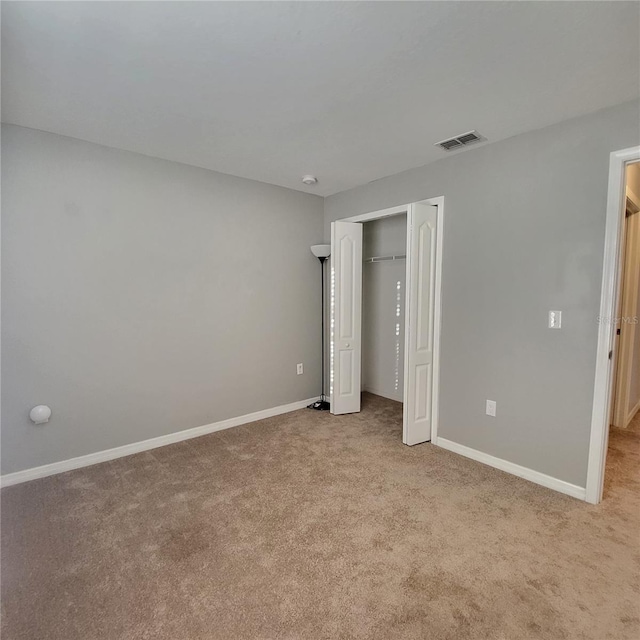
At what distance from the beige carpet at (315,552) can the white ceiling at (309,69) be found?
8.29ft

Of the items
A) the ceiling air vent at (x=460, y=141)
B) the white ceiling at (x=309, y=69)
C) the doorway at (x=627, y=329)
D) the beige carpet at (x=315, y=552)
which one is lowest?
the beige carpet at (x=315, y=552)

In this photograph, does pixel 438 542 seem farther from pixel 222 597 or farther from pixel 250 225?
pixel 250 225

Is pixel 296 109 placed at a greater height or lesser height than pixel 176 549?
greater

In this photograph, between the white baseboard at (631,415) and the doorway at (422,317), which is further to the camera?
the white baseboard at (631,415)

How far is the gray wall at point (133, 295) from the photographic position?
8.30 ft

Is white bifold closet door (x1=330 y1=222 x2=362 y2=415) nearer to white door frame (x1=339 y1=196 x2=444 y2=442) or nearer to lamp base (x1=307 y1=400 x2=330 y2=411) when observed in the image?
lamp base (x1=307 y1=400 x2=330 y2=411)

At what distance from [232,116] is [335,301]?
2057 millimetres

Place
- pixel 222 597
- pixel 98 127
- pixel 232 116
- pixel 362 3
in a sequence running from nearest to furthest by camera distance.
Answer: pixel 362 3
pixel 222 597
pixel 232 116
pixel 98 127

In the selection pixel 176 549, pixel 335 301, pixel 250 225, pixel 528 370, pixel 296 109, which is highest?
pixel 296 109

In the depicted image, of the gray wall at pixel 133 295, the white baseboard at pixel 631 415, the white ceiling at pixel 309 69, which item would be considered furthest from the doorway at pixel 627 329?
the gray wall at pixel 133 295

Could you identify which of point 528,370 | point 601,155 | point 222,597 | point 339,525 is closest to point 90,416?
point 222,597

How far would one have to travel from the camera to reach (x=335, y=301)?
3852 mm

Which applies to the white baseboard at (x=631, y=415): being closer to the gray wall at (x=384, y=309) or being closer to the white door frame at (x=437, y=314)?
the white door frame at (x=437, y=314)

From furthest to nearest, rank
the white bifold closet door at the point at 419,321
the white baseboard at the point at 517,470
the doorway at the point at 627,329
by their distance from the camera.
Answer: the doorway at the point at 627,329 → the white bifold closet door at the point at 419,321 → the white baseboard at the point at 517,470
